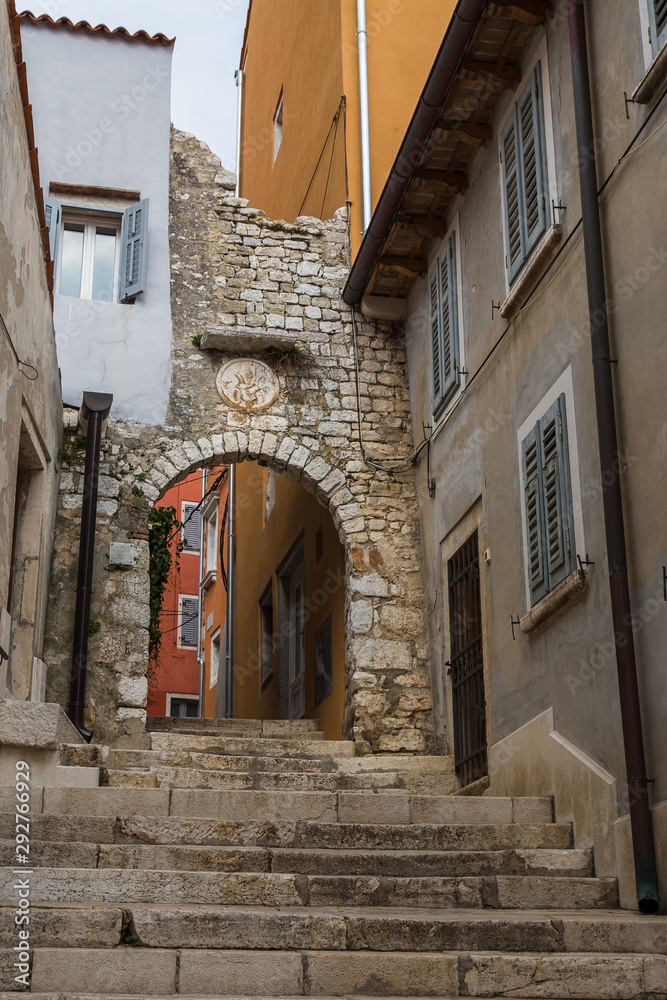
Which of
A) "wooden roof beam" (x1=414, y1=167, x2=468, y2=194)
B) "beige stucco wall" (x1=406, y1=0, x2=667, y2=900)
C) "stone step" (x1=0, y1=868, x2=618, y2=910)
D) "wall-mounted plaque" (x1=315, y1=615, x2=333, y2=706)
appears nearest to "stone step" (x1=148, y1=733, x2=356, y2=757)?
"beige stucco wall" (x1=406, y1=0, x2=667, y2=900)

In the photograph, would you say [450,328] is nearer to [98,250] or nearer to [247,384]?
[247,384]

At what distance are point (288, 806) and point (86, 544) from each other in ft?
12.4

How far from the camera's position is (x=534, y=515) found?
6.98 meters

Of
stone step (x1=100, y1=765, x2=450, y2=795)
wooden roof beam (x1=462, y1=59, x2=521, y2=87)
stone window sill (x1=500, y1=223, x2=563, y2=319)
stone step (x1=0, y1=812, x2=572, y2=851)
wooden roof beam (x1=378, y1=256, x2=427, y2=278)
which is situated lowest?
stone step (x1=0, y1=812, x2=572, y2=851)

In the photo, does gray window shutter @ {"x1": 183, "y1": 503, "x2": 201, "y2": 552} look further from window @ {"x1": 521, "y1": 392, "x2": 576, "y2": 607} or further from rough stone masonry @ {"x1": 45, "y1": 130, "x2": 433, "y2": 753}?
window @ {"x1": 521, "y1": 392, "x2": 576, "y2": 607}

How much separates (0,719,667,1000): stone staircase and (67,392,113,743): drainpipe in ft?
7.00

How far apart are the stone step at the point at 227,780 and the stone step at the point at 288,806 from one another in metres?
0.12

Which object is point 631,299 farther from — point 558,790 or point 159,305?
point 159,305

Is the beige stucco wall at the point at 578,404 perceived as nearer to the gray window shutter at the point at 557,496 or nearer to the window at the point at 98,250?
the gray window shutter at the point at 557,496

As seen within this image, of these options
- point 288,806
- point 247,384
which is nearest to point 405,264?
point 247,384

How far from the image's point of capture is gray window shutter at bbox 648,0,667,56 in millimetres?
5738

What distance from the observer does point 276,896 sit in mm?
4906

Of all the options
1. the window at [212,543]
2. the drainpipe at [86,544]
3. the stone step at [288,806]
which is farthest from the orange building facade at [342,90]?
the window at [212,543]

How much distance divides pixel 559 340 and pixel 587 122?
123cm
